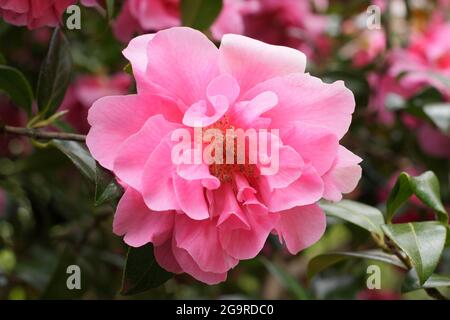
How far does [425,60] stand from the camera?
4.71 feet

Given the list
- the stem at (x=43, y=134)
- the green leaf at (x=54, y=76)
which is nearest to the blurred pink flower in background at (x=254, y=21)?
the green leaf at (x=54, y=76)

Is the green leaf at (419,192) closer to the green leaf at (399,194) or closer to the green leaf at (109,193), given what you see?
the green leaf at (399,194)

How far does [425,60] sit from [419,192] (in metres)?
0.67

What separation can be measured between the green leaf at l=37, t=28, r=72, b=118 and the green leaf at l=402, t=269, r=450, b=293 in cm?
48

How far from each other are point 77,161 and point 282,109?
0.23 m

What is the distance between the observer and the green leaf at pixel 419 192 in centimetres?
83

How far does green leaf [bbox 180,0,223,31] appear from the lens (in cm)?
102

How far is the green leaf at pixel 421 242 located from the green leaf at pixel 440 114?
401 millimetres

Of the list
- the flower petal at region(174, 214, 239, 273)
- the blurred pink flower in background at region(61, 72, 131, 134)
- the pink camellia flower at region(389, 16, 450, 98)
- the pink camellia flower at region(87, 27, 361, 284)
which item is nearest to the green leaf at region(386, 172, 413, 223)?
the pink camellia flower at region(87, 27, 361, 284)

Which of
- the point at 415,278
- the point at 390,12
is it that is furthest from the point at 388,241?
the point at 390,12

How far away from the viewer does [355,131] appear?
5.08 feet

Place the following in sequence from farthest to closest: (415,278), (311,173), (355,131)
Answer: (355,131) → (415,278) → (311,173)

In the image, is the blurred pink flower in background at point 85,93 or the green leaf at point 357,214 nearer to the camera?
the green leaf at point 357,214

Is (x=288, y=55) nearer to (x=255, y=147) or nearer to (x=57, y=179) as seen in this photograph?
(x=255, y=147)
